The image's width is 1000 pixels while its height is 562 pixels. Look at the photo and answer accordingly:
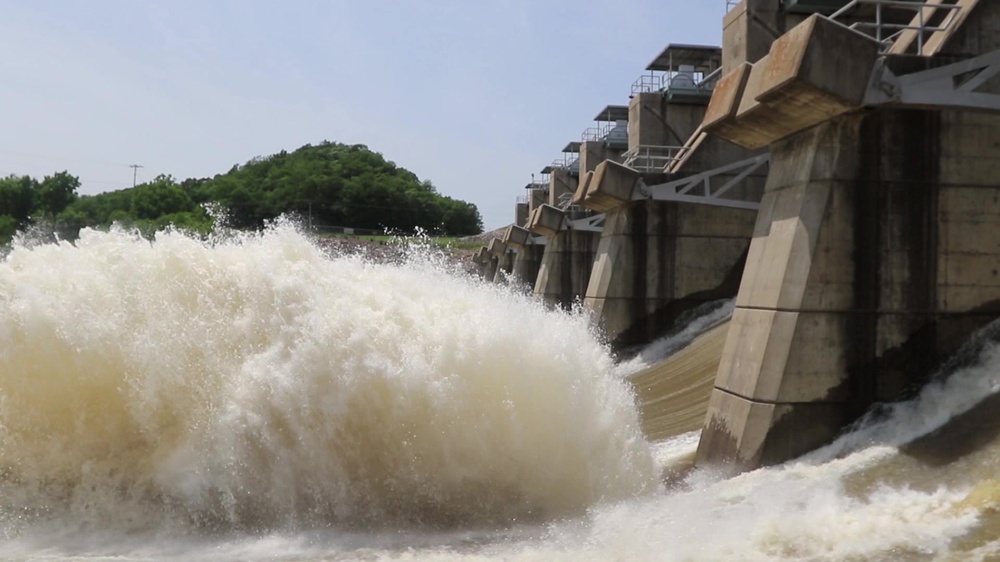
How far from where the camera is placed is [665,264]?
23.0m

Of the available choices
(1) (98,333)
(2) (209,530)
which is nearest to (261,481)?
(2) (209,530)

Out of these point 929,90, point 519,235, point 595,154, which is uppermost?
point 595,154

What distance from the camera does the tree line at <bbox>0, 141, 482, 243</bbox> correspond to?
311ft

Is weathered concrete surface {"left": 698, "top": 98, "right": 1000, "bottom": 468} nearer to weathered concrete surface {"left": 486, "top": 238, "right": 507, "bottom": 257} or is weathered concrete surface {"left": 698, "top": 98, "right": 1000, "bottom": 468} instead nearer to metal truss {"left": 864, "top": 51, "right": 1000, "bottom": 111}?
metal truss {"left": 864, "top": 51, "right": 1000, "bottom": 111}

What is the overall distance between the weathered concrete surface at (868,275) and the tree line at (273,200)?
75.3m

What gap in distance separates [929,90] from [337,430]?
785 cm

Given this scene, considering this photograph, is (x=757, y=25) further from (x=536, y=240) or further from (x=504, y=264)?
(x=504, y=264)

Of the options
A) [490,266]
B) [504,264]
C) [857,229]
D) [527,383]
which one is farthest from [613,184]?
[490,266]

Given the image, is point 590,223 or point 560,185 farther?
point 560,185

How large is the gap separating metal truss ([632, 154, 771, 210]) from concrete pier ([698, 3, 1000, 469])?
9677 mm

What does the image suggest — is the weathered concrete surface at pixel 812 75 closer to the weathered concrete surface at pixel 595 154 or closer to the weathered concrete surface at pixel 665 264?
the weathered concrete surface at pixel 665 264

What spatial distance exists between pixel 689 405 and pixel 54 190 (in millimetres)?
99981

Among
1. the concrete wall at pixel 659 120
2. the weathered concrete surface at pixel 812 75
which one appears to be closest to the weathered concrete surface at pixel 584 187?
the concrete wall at pixel 659 120

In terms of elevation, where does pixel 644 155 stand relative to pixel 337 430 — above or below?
above
